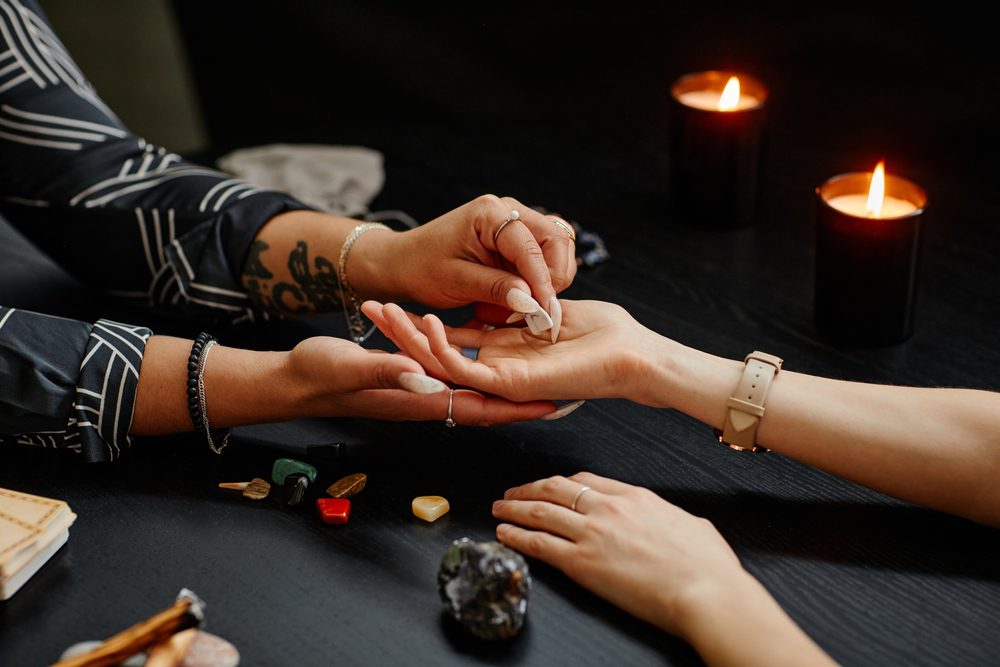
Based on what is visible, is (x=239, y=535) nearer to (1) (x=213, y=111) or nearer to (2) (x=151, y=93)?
(1) (x=213, y=111)

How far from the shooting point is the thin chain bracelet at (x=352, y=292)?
114cm

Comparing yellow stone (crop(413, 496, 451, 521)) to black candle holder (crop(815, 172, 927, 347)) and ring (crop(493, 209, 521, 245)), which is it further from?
black candle holder (crop(815, 172, 927, 347))

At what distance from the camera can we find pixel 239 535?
2.81 ft

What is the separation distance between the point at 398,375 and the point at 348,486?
11 cm

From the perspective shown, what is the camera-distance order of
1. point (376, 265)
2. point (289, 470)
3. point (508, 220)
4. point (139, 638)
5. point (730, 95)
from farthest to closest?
point (730, 95) < point (376, 265) < point (508, 220) < point (289, 470) < point (139, 638)

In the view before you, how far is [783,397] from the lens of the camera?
915 mm

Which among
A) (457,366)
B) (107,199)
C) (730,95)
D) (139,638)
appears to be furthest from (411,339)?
(730,95)

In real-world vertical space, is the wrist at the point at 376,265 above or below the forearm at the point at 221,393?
above

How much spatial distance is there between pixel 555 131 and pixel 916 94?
0.56 meters

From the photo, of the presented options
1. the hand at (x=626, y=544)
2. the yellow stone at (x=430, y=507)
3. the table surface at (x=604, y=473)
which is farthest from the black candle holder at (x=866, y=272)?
the yellow stone at (x=430, y=507)

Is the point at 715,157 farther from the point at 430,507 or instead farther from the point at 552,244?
the point at 430,507

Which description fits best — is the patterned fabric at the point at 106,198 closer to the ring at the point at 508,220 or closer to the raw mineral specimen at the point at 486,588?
the ring at the point at 508,220

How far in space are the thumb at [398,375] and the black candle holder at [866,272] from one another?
0.48 metres

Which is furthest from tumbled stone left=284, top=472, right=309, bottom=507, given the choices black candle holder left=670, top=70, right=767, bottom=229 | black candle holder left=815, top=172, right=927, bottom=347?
black candle holder left=670, top=70, right=767, bottom=229
